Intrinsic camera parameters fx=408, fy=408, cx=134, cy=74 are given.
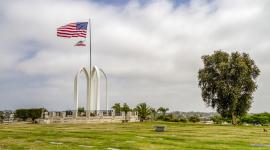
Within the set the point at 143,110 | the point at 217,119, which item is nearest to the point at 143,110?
the point at 143,110

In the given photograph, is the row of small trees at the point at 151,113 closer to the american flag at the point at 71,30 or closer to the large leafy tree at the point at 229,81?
the large leafy tree at the point at 229,81

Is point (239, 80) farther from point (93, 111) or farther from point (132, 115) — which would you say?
point (93, 111)

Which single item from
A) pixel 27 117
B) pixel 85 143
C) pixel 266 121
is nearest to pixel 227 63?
pixel 266 121

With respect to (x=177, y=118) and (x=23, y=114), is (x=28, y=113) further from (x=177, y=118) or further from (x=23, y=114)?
(x=177, y=118)

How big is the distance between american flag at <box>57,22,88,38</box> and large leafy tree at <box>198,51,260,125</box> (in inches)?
875

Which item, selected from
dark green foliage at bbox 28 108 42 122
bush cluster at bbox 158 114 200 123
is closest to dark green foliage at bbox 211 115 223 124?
bush cluster at bbox 158 114 200 123

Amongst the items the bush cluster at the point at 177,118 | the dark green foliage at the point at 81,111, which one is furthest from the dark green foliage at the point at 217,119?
the dark green foliage at the point at 81,111

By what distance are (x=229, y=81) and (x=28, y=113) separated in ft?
127

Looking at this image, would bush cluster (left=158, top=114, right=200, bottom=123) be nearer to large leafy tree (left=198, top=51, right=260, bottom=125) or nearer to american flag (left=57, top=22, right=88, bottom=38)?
large leafy tree (left=198, top=51, right=260, bottom=125)

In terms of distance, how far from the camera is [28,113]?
79312mm

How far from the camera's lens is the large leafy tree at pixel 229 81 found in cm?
6625

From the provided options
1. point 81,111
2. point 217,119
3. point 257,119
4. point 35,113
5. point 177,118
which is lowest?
point 257,119

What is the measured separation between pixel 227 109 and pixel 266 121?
89.6 ft

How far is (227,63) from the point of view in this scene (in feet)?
220
